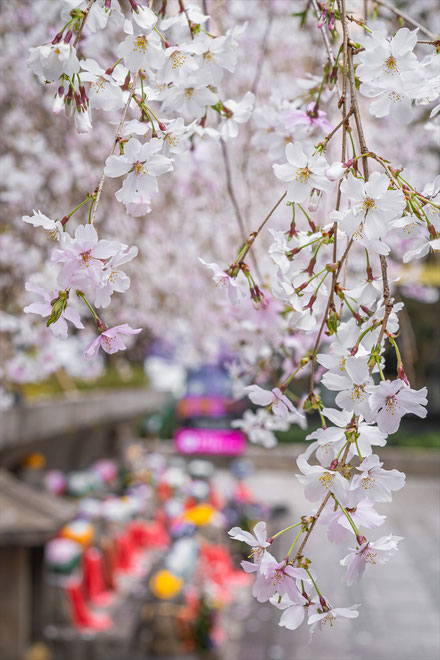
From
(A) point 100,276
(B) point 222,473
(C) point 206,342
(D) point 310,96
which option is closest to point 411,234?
(A) point 100,276

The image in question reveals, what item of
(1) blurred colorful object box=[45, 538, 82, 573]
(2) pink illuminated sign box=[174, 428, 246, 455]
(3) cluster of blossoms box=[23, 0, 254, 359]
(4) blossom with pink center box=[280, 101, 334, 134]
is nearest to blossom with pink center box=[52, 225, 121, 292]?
(3) cluster of blossoms box=[23, 0, 254, 359]

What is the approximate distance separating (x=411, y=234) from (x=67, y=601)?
4.48 m

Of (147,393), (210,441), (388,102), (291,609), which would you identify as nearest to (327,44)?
(388,102)

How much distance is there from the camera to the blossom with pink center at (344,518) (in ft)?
2.30

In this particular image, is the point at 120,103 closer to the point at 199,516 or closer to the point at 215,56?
the point at 215,56

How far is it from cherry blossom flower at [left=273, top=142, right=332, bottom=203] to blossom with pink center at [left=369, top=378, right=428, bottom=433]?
0.72 ft

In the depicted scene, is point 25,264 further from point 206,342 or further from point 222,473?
point 222,473

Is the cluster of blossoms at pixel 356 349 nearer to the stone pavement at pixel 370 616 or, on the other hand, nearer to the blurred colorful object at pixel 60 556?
the stone pavement at pixel 370 616

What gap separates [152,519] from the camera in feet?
25.9

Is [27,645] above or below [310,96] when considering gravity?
below

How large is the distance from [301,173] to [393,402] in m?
0.26

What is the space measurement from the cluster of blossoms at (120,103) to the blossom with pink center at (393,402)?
0.24 m

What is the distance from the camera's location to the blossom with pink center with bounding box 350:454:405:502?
2.24 ft

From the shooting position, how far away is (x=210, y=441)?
567 inches
